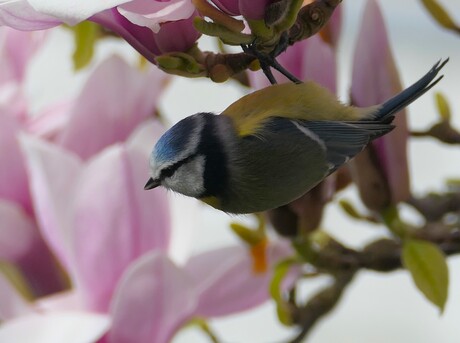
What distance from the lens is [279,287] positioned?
32 centimetres

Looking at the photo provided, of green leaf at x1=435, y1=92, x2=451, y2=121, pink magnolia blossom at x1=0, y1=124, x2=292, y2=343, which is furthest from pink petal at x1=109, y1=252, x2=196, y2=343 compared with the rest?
green leaf at x1=435, y1=92, x2=451, y2=121

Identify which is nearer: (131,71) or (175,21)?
(175,21)

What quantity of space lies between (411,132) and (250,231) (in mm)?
64

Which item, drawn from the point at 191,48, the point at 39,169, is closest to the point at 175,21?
the point at 191,48

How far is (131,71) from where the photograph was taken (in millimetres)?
342

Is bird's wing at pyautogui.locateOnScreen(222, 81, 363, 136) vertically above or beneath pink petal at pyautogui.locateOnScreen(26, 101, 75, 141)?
above

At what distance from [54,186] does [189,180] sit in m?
0.13

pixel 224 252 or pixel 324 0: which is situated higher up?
pixel 324 0

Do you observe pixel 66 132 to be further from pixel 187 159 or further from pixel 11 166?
pixel 187 159

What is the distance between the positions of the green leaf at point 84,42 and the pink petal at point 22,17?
0.49ft

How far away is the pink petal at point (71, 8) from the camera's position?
0.17m

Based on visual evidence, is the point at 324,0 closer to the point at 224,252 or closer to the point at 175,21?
the point at 175,21

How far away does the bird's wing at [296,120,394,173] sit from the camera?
210 millimetres

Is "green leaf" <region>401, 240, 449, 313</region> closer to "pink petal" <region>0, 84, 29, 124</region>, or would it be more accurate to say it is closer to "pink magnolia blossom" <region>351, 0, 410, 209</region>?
"pink magnolia blossom" <region>351, 0, 410, 209</region>
